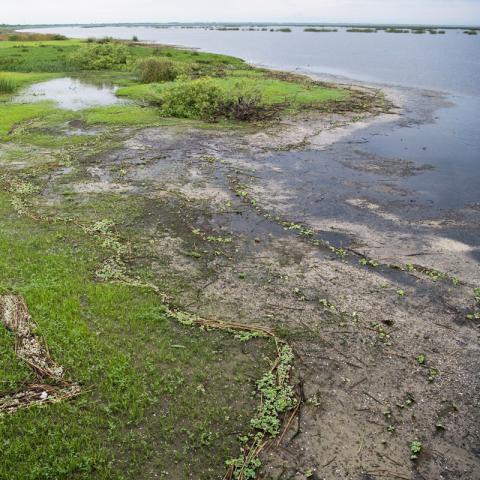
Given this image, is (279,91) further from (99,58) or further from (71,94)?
(99,58)

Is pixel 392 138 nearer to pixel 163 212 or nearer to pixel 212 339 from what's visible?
pixel 163 212

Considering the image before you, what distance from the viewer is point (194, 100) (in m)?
29.1

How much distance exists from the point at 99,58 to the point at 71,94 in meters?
21.2

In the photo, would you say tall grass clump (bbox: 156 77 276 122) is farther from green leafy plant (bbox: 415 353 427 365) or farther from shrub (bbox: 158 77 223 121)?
green leafy plant (bbox: 415 353 427 365)

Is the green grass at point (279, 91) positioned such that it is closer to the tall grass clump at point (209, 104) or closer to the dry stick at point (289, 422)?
the tall grass clump at point (209, 104)

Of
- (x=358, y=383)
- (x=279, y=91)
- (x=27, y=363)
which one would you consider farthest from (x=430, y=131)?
(x=27, y=363)

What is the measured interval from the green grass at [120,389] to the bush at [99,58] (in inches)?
1939

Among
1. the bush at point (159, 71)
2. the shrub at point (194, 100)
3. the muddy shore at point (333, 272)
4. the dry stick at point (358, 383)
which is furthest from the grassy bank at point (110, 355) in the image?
the bush at point (159, 71)

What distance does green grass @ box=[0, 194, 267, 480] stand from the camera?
6344 millimetres

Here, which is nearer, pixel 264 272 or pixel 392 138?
pixel 264 272

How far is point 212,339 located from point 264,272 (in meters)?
2.86

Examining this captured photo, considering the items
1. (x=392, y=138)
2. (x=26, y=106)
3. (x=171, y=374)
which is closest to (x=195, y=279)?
(x=171, y=374)

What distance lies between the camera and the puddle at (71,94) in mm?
32625

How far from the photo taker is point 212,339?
8773 mm
